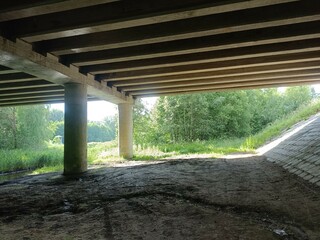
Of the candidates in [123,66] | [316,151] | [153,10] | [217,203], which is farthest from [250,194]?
[123,66]

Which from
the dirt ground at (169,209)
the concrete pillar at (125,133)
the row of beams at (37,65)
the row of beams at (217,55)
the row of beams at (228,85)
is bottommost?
the dirt ground at (169,209)

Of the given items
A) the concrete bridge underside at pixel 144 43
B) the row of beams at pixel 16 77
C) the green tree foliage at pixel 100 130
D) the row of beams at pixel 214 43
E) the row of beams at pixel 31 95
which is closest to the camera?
the concrete bridge underside at pixel 144 43

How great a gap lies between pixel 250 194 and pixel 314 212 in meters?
1.57

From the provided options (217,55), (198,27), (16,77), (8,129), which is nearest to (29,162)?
(16,77)

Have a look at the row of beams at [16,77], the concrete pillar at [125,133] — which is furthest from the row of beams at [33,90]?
the concrete pillar at [125,133]

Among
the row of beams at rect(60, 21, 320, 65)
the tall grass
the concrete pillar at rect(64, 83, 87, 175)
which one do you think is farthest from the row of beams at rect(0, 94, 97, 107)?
the row of beams at rect(60, 21, 320, 65)

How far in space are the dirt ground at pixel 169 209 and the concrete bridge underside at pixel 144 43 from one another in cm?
359

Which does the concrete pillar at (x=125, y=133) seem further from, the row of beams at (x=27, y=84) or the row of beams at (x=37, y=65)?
the row of beams at (x=27, y=84)

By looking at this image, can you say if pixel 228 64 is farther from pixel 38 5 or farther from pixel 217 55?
pixel 38 5

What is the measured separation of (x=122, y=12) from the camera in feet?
20.3

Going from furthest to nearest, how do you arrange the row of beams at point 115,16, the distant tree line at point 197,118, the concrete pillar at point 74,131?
the distant tree line at point 197,118 < the concrete pillar at point 74,131 < the row of beams at point 115,16

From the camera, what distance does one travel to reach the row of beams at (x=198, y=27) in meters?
6.37

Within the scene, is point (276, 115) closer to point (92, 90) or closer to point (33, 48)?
point (92, 90)

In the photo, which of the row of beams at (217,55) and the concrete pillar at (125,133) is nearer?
the row of beams at (217,55)
